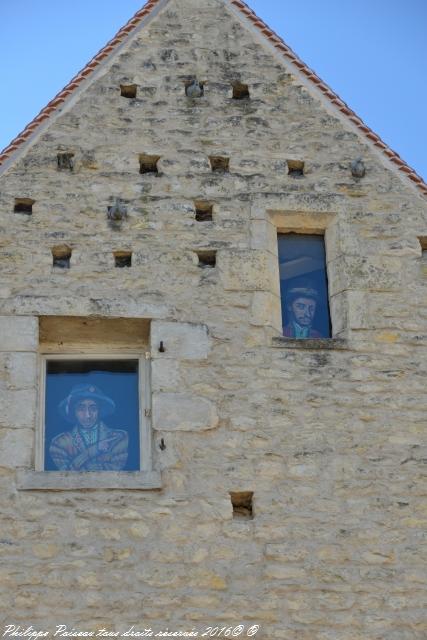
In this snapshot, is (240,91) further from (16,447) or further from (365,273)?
(16,447)

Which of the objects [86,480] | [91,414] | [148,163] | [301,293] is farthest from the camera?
[148,163]

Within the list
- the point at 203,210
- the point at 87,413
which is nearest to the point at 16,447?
the point at 87,413

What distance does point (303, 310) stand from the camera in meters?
11.0

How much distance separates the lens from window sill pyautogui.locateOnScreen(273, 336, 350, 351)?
10.4 metres

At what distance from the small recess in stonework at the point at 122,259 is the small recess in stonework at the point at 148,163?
0.85m

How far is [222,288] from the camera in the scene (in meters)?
10.6

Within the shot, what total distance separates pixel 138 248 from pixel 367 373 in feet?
6.27

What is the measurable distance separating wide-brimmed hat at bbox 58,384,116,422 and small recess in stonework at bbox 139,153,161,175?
1.84 metres

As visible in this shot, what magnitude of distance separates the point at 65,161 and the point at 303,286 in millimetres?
2048

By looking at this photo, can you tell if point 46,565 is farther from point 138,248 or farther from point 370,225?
point 370,225

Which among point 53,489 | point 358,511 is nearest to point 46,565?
point 53,489

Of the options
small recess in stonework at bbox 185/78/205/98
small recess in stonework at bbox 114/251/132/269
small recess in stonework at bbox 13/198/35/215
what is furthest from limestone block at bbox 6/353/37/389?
small recess in stonework at bbox 185/78/205/98

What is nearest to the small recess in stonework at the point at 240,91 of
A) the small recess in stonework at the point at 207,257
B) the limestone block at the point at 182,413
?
the small recess in stonework at the point at 207,257

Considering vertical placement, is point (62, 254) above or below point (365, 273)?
above
